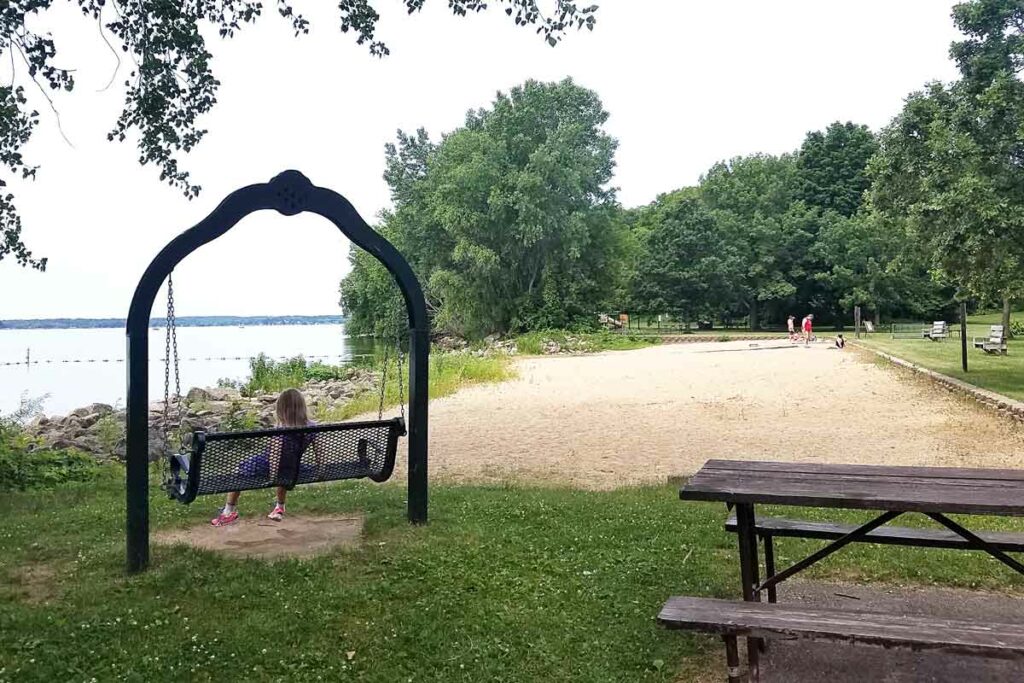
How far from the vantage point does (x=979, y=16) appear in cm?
1490

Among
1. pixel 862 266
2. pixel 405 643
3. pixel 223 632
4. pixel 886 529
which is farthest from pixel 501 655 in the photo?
pixel 862 266

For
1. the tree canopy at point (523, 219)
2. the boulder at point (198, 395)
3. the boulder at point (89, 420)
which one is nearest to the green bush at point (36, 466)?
the boulder at point (89, 420)

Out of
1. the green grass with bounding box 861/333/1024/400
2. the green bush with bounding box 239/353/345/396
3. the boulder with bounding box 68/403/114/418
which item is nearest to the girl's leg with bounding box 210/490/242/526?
the green grass with bounding box 861/333/1024/400

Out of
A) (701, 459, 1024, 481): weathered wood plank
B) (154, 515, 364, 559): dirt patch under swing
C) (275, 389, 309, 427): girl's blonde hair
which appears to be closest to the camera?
(701, 459, 1024, 481): weathered wood plank

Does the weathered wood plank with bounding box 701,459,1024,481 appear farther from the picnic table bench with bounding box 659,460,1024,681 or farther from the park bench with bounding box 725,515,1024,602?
the park bench with bounding box 725,515,1024,602

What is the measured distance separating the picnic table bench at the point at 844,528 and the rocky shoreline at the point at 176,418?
25.5ft

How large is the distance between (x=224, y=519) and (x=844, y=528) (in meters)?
4.46

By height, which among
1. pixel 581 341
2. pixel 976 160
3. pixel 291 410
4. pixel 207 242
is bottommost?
pixel 291 410

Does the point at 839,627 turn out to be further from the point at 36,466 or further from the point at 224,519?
the point at 36,466

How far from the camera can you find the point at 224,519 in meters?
6.24

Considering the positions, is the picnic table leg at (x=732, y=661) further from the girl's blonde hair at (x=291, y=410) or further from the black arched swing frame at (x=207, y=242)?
the girl's blonde hair at (x=291, y=410)

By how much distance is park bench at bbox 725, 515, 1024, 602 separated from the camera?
13.4 feet

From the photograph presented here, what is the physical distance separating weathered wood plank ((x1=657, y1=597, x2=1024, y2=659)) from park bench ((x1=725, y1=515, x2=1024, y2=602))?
1030 millimetres

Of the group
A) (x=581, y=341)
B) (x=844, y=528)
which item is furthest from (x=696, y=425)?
(x=581, y=341)
